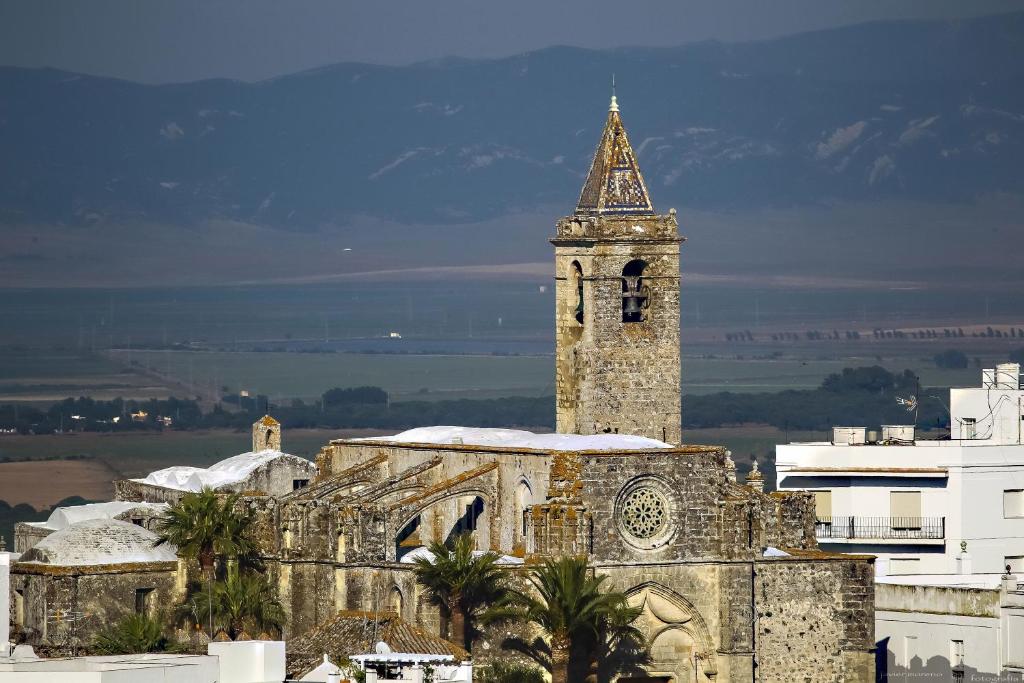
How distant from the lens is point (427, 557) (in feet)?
233

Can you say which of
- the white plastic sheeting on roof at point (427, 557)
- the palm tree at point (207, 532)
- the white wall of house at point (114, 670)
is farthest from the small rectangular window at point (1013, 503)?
the white wall of house at point (114, 670)

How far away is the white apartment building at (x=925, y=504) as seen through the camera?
295ft

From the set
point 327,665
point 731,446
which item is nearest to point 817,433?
point 731,446

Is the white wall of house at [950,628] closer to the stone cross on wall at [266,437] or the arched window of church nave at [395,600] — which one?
the arched window of church nave at [395,600]

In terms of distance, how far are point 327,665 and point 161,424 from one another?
12506 centimetres

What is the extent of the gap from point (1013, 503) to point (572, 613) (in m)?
27.7

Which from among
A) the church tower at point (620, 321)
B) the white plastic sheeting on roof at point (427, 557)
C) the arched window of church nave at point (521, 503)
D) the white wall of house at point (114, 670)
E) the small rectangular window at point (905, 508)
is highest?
the church tower at point (620, 321)

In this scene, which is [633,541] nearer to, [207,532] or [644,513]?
[644,513]

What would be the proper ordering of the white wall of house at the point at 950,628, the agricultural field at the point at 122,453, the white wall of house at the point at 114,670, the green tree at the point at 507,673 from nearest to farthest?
the white wall of house at the point at 114,670
the green tree at the point at 507,673
the white wall of house at the point at 950,628
the agricultural field at the point at 122,453

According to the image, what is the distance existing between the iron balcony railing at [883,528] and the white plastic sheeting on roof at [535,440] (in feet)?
42.4

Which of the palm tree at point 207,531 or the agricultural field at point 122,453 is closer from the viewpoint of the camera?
the palm tree at point 207,531

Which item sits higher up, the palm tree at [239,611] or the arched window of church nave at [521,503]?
the arched window of church nave at [521,503]

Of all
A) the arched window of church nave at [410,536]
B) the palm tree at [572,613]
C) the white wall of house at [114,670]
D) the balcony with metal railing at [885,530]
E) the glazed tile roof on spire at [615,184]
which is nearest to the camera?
the white wall of house at [114,670]

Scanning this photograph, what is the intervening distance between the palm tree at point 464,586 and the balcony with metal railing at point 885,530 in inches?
903
